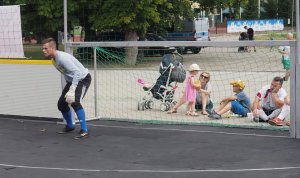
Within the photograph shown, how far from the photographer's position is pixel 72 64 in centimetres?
1074

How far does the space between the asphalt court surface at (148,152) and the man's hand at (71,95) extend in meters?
0.68

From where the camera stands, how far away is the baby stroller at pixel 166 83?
47.2ft

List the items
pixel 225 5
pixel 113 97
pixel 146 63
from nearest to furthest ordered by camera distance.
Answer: pixel 113 97
pixel 146 63
pixel 225 5

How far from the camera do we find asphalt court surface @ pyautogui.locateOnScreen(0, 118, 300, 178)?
26.5 ft

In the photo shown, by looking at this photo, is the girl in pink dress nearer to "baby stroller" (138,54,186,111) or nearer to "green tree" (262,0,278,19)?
"baby stroller" (138,54,186,111)

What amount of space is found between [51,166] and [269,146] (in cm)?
334

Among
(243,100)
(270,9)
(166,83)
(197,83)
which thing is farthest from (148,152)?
(270,9)

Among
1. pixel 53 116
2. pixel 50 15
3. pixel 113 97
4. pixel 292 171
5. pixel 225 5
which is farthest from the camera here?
pixel 225 5

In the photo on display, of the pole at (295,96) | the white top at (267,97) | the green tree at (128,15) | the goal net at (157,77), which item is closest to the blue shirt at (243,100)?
the goal net at (157,77)

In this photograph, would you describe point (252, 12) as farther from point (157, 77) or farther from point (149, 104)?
point (149, 104)

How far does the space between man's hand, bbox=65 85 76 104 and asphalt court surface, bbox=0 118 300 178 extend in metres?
0.68

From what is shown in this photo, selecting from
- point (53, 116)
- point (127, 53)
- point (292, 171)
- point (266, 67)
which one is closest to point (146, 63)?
point (127, 53)

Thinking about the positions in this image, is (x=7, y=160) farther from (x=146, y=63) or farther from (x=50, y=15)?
(x=50, y=15)

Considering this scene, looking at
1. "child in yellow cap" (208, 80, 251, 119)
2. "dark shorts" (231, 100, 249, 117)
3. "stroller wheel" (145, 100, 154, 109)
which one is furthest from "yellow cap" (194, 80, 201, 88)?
"stroller wheel" (145, 100, 154, 109)
